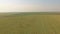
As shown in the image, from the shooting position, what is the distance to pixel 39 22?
461 mm

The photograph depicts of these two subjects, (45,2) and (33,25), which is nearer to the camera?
(33,25)

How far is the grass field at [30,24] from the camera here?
423 millimetres

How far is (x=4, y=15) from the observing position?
514 millimetres

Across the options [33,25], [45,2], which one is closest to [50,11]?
[45,2]

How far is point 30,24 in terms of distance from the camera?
451 millimetres

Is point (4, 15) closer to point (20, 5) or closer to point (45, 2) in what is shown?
point (20, 5)

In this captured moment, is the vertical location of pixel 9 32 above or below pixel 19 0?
below

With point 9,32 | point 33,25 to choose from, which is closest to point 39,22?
point 33,25

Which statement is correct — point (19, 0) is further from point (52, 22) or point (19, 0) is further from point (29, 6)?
point (52, 22)

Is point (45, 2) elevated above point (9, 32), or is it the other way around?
point (45, 2)

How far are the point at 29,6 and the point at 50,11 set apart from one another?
0.37ft

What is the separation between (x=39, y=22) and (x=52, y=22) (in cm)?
6

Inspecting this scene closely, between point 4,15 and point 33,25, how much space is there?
16 centimetres

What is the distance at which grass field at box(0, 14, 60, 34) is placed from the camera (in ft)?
1.39
